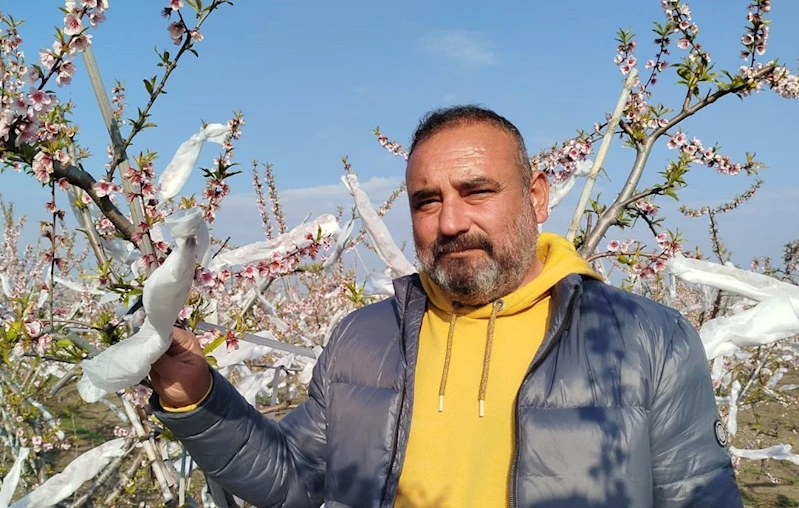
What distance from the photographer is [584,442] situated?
149 cm

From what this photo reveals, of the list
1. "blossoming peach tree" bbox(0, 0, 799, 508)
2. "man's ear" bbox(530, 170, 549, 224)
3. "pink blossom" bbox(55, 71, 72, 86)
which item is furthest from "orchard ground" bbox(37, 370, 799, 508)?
"pink blossom" bbox(55, 71, 72, 86)

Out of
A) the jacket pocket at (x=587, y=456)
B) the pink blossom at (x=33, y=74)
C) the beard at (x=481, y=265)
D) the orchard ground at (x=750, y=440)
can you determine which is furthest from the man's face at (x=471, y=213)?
the orchard ground at (x=750, y=440)

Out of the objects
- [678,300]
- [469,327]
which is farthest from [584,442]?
[678,300]

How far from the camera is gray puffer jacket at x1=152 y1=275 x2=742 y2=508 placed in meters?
1.48

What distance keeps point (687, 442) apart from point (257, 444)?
1.26m

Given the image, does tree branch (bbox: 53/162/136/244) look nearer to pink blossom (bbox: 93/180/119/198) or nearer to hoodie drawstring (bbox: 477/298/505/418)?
pink blossom (bbox: 93/180/119/198)

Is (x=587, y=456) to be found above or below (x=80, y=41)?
below

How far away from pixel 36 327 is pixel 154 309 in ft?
2.51

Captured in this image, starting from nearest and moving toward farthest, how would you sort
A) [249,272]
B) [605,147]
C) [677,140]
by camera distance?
[249,272]
[605,147]
[677,140]

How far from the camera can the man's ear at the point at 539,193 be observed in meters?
2.08

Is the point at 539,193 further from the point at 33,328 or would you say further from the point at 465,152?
the point at 33,328

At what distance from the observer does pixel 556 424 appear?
4.99 feet

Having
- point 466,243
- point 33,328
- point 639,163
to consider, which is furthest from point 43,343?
point 639,163

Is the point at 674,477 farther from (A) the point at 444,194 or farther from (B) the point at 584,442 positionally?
(A) the point at 444,194
